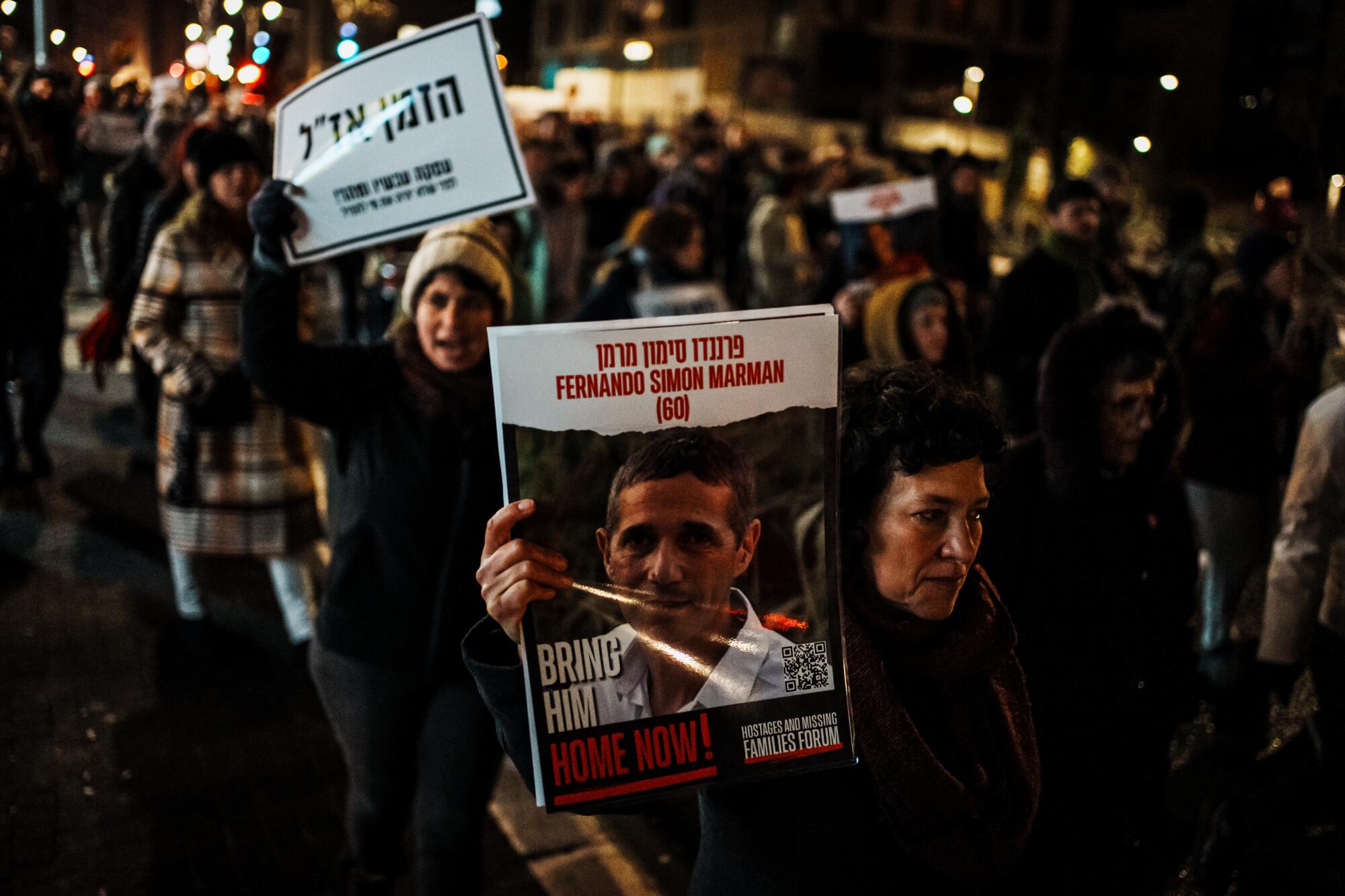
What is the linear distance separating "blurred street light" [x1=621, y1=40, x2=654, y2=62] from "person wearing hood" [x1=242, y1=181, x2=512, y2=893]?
44632 millimetres

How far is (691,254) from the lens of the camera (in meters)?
6.61

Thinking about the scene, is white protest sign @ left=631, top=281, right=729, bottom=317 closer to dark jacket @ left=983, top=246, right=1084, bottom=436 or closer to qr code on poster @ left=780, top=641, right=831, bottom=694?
dark jacket @ left=983, top=246, right=1084, bottom=436

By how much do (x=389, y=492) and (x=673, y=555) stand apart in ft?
5.19

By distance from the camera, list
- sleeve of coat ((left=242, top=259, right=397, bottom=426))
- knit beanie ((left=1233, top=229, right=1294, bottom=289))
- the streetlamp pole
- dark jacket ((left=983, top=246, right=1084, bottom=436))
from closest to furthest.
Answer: sleeve of coat ((left=242, top=259, right=397, bottom=426)) < dark jacket ((left=983, top=246, right=1084, bottom=436)) < knit beanie ((left=1233, top=229, right=1294, bottom=289)) < the streetlamp pole

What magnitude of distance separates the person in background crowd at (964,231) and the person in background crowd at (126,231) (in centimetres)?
536

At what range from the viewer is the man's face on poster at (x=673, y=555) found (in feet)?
5.13

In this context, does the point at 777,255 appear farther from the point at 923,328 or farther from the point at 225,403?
the point at 225,403

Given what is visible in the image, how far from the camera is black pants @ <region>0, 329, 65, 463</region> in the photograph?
699 cm

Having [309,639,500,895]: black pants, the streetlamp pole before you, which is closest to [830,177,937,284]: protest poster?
[309,639,500,895]: black pants

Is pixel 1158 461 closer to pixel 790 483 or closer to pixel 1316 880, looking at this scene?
pixel 1316 880

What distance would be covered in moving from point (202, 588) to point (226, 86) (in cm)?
1077

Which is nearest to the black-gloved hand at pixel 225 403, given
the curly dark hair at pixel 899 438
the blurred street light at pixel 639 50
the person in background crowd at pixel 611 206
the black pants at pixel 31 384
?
the black pants at pixel 31 384

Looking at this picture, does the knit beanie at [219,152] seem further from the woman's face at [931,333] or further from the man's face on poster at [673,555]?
the man's face on poster at [673,555]

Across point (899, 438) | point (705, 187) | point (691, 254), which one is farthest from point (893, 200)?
point (705, 187)
